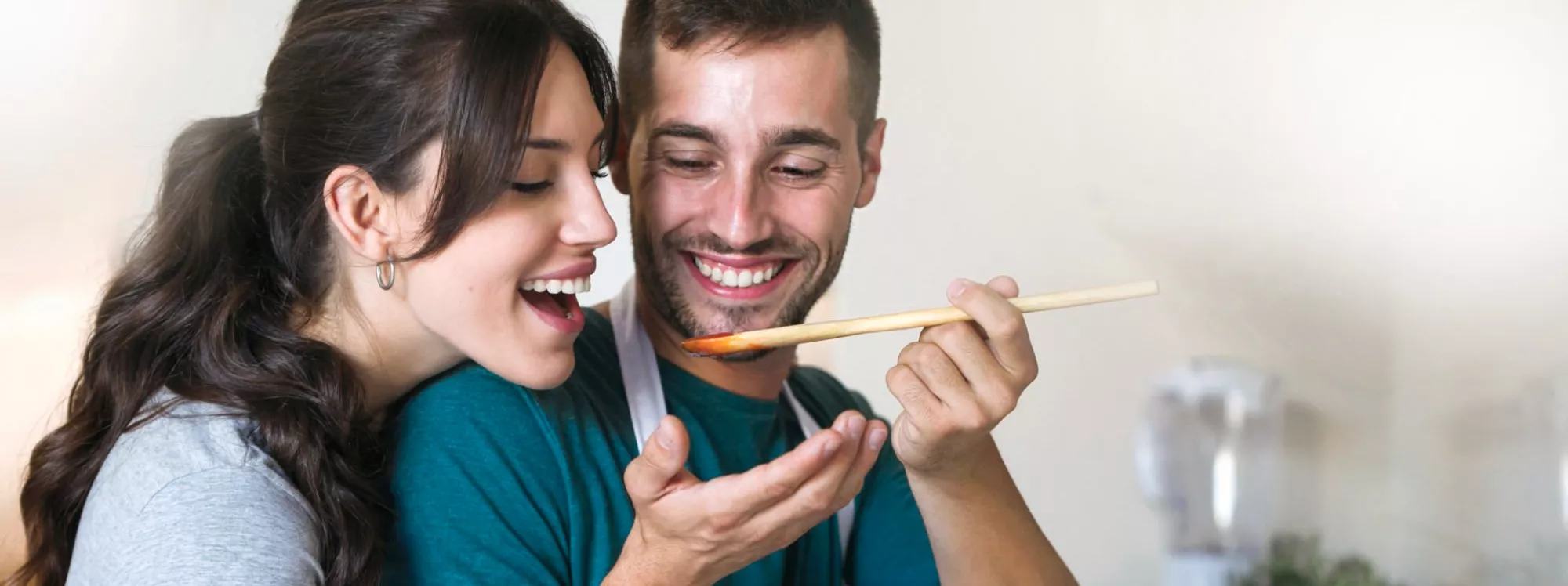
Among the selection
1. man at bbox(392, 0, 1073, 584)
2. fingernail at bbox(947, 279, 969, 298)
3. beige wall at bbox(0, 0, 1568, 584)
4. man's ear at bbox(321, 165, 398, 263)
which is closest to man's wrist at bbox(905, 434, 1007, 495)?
man at bbox(392, 0, 1073, 584)

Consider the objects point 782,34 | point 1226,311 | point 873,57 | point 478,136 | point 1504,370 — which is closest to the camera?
point 478,136

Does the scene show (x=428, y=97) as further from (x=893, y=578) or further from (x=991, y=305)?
(x=893, y=578)

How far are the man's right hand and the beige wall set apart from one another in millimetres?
1492

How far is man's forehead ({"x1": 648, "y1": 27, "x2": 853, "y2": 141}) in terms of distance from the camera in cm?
146

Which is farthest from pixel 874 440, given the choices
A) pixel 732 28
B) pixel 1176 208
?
pixel 1176 208

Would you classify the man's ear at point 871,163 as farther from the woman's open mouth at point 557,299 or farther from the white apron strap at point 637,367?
the woman's open mouth at point 557,299

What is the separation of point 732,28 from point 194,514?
0.76m

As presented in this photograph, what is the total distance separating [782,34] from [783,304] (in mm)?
321

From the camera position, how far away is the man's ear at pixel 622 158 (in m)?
1.55

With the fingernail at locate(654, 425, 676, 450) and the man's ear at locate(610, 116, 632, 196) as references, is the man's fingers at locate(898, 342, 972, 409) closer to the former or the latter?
the fingernail at locate(654, 425, 676, 450)

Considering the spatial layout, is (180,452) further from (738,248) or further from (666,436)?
(738,248)

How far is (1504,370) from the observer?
2.29 m

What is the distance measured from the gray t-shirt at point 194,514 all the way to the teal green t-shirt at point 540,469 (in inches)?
5.1

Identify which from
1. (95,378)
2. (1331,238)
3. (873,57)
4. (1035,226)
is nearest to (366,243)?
(95,378)
